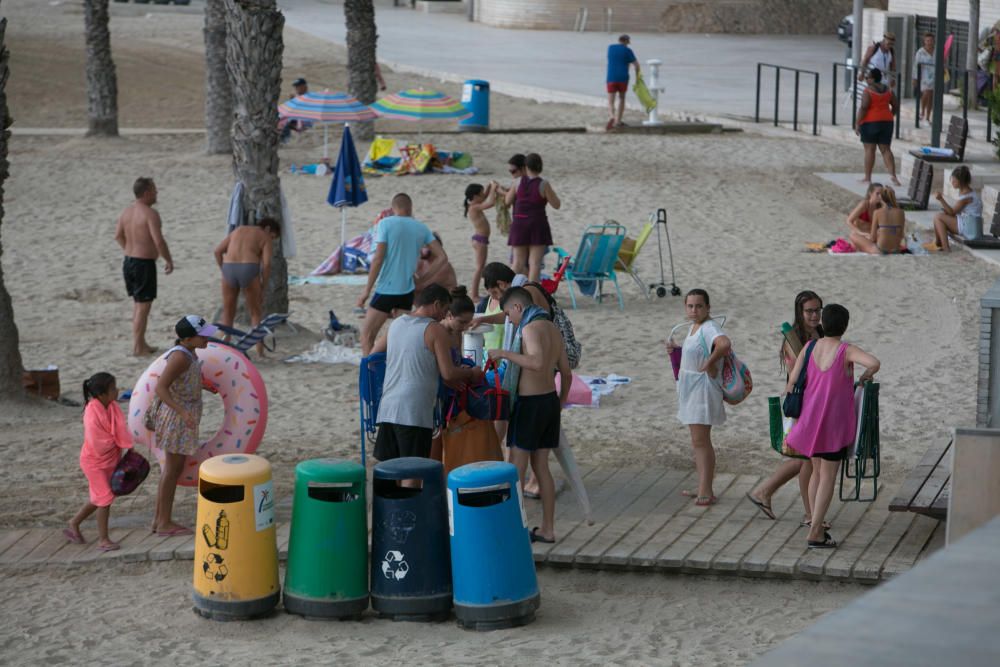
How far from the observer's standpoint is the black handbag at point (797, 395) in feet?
23.9

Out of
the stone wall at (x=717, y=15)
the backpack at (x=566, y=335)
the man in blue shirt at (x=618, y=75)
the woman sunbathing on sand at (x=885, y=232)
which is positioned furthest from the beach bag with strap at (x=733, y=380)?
the stone wall at (x=717, y=15)

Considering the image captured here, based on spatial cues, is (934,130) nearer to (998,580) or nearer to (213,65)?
(213,65)

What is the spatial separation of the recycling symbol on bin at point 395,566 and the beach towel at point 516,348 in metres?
1.22

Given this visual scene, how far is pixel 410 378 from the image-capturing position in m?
7.57

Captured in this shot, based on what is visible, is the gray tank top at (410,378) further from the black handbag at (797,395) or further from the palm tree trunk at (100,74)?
the palm tree trunk at (100,74)

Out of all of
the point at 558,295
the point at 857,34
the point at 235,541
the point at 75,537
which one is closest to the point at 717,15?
the point at 857,34

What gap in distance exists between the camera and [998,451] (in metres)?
6.59

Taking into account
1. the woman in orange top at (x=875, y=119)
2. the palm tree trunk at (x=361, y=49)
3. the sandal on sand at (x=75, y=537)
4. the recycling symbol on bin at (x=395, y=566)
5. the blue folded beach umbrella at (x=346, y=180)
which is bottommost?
the sandal on sand at (x=75, y=537)

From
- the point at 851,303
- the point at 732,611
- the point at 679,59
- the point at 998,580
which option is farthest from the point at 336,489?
the point at 679,59

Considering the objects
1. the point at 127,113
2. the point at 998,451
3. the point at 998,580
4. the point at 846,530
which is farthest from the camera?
the point at 127,113

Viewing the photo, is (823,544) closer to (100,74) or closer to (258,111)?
(258,111)

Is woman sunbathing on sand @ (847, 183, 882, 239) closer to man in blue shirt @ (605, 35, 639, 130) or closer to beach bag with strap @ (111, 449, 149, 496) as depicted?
man in blue shirt @ (605, 35, 639, 130)

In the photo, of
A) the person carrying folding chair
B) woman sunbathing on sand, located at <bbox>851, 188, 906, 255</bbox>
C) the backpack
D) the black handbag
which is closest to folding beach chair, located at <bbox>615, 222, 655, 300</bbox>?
woman sunbathing on sand, located at <bbox>851, 188, 906, 255</bbox>

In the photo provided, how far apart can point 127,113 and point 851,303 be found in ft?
62.9
